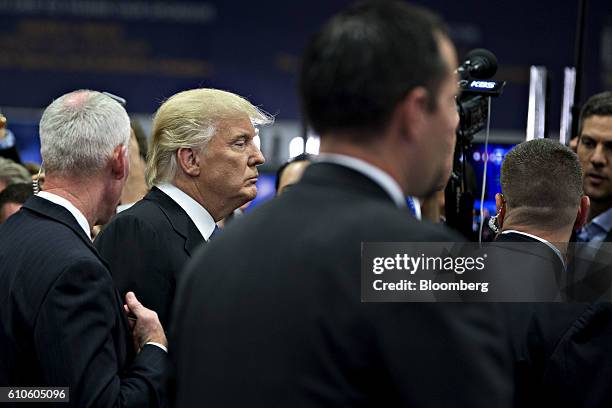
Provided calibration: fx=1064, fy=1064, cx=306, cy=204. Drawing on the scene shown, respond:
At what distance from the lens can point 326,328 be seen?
3.72 feet

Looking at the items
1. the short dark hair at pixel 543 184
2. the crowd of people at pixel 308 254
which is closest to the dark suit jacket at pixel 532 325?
the crowd of people at pixel 308 254

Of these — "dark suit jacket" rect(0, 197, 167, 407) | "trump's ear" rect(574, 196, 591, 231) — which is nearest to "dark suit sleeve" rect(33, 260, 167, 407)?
"dark suit jacket" rect(0, 197, 167, 407)

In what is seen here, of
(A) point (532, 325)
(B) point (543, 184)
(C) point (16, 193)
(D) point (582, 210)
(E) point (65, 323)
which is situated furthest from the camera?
(C) point (16, 193)

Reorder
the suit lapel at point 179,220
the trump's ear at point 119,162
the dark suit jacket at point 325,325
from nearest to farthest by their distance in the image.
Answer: the dark suit jacket at point 325,325, the trump's ear at point 119,162, the suit lapel at point 179,220

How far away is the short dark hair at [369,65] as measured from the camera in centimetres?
117

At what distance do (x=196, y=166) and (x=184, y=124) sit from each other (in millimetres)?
105

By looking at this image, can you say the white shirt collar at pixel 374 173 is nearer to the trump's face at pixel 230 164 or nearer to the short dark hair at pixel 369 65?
the short dark hair at pixel 369 65

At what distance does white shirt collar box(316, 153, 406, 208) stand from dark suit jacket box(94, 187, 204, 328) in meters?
1.14

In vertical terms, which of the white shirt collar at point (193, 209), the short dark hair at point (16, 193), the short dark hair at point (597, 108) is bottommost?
the short dark hair at point (16, 193)

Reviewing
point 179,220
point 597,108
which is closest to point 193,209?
point 179,220

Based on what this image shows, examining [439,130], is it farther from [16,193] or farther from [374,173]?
[16,193]

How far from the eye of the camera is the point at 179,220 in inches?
95.3

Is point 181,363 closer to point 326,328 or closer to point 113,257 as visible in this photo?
point 326,328

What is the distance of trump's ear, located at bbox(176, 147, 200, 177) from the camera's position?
2.51 m
